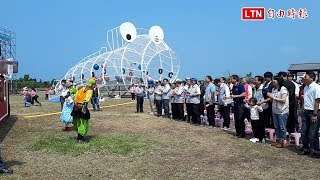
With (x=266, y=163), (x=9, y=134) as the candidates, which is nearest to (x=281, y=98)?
(x=266, y=163)

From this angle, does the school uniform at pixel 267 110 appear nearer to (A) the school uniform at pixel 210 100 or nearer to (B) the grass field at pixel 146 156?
(B) the grass field at pixel 146 156

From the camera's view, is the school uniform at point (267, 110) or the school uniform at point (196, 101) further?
the school uniform at point (196, 101)

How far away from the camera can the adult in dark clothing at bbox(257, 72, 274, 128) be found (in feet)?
33.1

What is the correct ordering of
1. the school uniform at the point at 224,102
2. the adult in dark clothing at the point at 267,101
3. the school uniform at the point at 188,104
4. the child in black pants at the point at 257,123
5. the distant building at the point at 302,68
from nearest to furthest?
1. the adult in dark clothing at the point at 267,101
2. the child in black pants at the point at 257,123
3. the school uniform at the point at 224,102
4. the school uniform at the point at 188,104
5. the distant building at the point at 302,68

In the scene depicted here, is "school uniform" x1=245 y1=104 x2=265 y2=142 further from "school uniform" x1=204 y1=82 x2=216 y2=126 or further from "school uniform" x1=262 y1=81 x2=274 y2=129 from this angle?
"school uniform" x1=204 y1=82 x2=216 y2=126

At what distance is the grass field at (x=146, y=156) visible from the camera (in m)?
7.25

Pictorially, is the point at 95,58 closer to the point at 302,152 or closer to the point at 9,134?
the point at 9,134

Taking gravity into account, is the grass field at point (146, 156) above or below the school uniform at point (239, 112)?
below

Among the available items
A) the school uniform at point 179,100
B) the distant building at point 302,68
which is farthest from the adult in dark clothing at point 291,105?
the distant building at point 302,68

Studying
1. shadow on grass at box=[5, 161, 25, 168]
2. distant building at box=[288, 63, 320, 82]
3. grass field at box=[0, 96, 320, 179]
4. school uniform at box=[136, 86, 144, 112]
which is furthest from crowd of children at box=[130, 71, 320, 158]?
shadow on grass at box=[5, 161, 25, 168]

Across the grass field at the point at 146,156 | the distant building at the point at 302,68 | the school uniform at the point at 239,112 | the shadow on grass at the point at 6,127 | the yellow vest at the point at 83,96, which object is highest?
the distant building at the point at 302,68

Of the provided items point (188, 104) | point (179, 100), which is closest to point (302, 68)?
point (179, 100)

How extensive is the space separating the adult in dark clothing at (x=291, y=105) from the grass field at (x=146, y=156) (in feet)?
3.85

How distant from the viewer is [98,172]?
7.32 meters
